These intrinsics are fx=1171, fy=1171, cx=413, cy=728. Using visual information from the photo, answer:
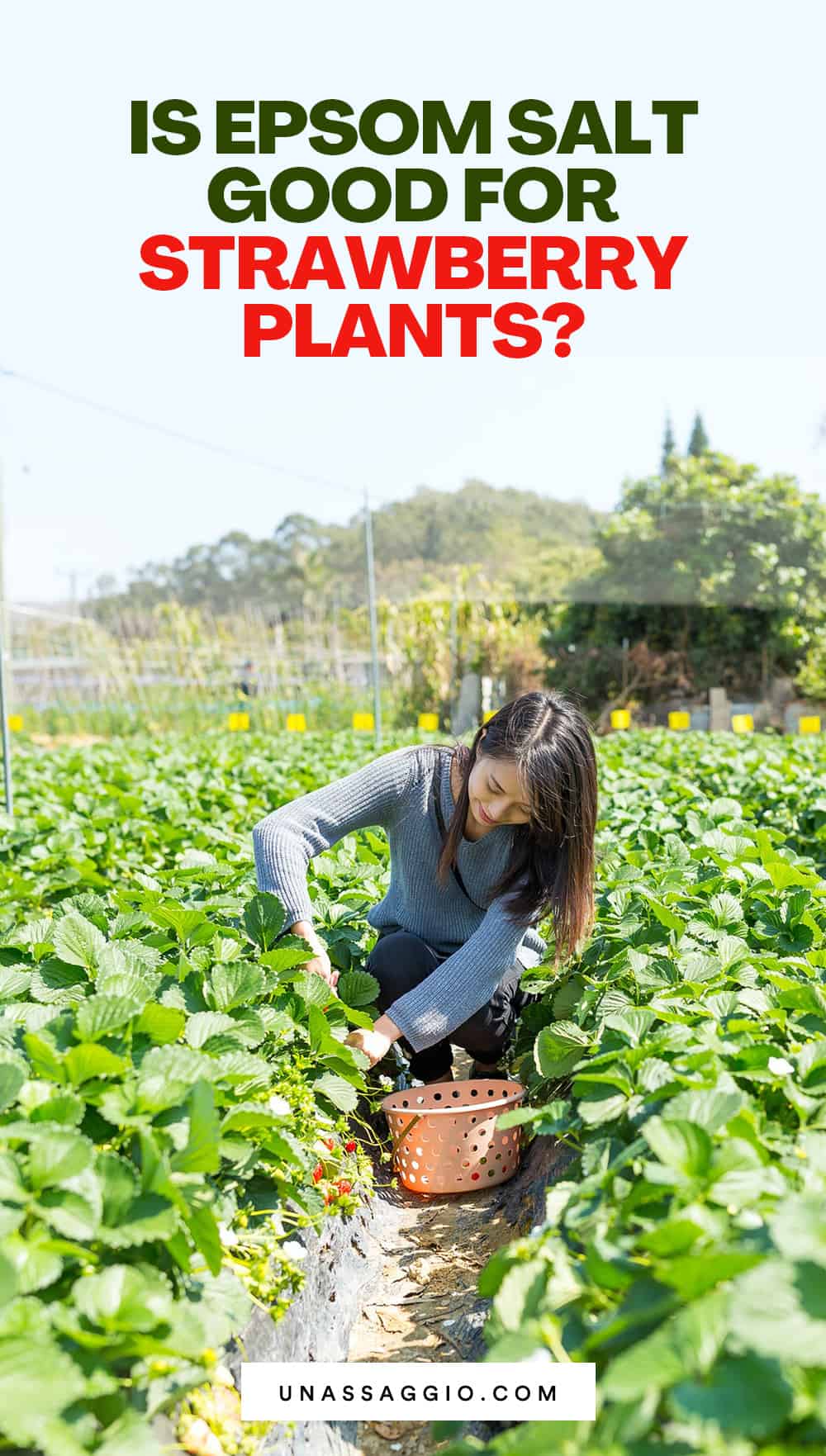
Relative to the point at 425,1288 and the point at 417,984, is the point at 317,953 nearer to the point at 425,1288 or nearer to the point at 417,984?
the point at 417,984

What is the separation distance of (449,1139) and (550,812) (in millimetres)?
705

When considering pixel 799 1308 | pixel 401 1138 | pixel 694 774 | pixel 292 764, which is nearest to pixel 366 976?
pixel 401 1138

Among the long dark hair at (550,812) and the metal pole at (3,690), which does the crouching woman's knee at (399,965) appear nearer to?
the long dark hair at (550,812)

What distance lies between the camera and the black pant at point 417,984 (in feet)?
8.77

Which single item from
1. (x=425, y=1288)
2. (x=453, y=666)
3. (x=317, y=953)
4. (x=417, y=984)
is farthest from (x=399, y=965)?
(x=453, y=666)

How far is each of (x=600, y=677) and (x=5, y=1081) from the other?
633 inches

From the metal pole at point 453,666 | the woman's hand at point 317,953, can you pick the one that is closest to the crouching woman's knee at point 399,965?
the woman's hand at point 317,953

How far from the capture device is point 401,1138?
95.7 inches

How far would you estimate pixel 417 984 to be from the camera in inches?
104

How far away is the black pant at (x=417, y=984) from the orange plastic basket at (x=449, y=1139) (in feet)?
0.56

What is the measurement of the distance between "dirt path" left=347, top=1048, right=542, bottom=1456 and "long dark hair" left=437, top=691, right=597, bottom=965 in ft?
1.84

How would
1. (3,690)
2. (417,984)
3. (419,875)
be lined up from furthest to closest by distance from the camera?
(3,690), (419,875), (417,984)

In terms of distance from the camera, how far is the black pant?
8.77ft

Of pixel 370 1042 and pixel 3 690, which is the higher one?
pixel 3 690
